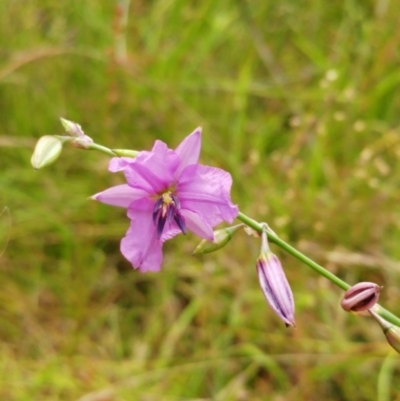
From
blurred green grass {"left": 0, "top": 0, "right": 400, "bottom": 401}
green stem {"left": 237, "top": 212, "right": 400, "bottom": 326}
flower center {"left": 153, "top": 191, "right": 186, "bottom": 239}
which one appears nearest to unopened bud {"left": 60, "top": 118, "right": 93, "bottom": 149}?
flower center {"left": 153, "top": 191, "right": 186, "bottom": 239}

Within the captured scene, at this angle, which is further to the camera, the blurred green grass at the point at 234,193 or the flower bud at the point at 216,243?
the blurred green grass at the point at 234,193

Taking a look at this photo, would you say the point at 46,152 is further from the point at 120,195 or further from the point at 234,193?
the point at 234,193

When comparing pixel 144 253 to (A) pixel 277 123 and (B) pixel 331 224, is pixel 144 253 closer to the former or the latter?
(B) pixel 331 224

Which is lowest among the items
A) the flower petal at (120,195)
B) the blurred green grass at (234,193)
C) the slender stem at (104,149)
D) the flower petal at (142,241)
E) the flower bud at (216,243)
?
the blurred green grass at (234,193)

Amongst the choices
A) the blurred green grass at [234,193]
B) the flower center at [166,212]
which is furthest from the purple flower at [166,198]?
the blurred green grass at [234,193]

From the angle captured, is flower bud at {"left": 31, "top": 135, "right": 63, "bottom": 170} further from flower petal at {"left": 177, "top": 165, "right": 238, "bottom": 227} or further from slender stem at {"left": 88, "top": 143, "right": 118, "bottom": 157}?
flower petal at {"left": 177, "top": 165, "right": 238, "bottom": 227}

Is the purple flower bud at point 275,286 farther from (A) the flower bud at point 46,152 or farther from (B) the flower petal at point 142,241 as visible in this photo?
(A) the flower bud at point 46,152

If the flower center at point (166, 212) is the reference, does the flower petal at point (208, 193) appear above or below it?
above
